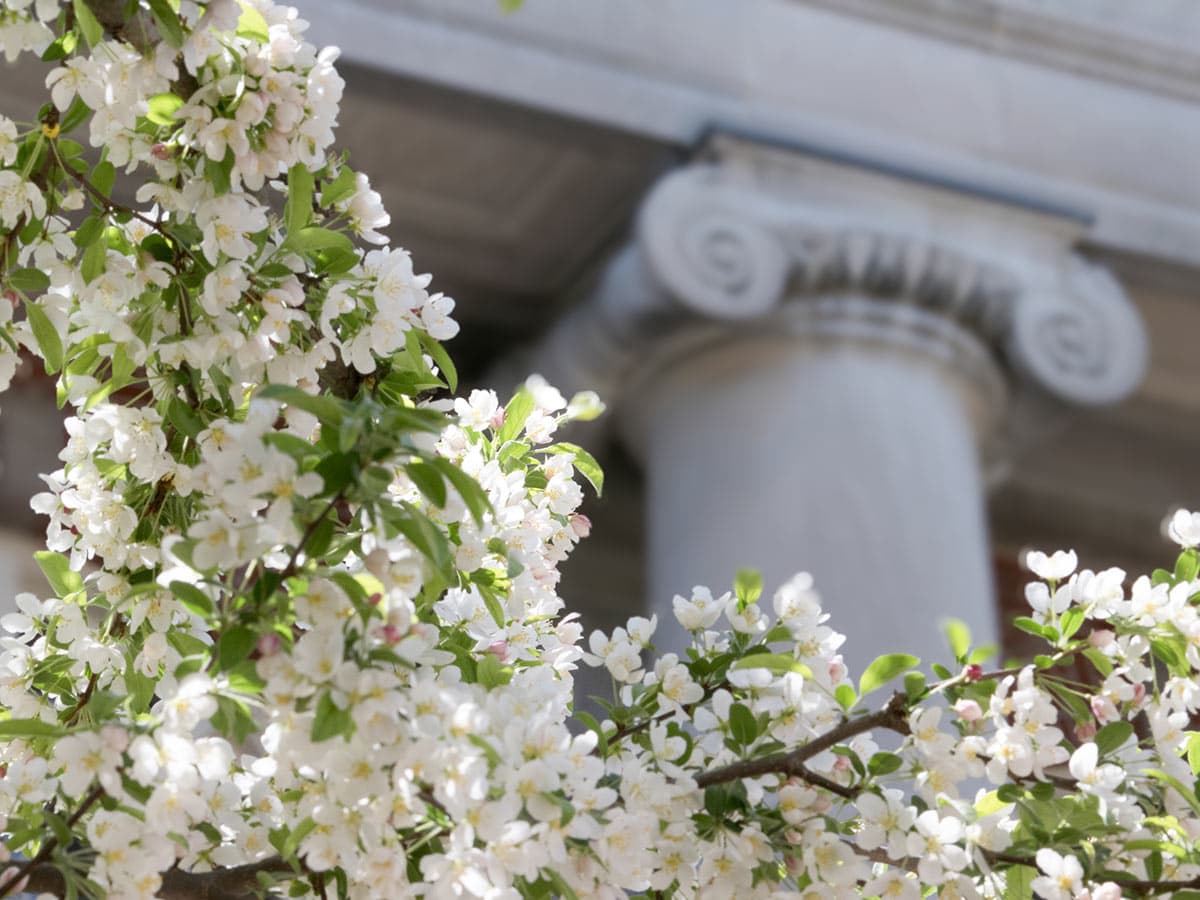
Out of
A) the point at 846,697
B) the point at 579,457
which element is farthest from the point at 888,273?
the point at 846,697

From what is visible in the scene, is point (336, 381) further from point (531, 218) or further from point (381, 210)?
point (531, 218)

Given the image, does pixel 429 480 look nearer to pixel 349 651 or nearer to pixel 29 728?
pixel 349 651

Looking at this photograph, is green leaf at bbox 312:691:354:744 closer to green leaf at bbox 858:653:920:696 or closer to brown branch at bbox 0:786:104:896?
brown branch at bbox 0:786:104:896

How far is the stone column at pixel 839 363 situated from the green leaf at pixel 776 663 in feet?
11.1

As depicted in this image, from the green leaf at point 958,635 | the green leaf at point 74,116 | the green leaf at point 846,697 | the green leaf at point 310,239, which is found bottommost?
the green leaf at point 846,697

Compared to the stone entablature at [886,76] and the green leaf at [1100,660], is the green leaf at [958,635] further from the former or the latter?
the stone entablature at [886,76]

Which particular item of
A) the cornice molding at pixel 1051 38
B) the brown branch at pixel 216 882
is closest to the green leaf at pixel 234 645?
the brown branch at pixel 216 882

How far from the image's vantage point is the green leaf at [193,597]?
115cm

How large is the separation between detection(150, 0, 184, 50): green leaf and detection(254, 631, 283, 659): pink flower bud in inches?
19.3

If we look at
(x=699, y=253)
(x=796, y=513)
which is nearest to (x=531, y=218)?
(x=699, y=253)

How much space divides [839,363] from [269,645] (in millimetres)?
4145

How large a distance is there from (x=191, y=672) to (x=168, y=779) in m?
0.11

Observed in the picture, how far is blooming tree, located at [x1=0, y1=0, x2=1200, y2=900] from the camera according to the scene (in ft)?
3.69

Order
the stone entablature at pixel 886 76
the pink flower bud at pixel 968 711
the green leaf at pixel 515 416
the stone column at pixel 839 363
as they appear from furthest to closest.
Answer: the stone entablature at pixel 886 76 < the stone column at pixel 839 363 < the green leaf at pixel 515 416 < the pink flower bud at pixel 968 711
